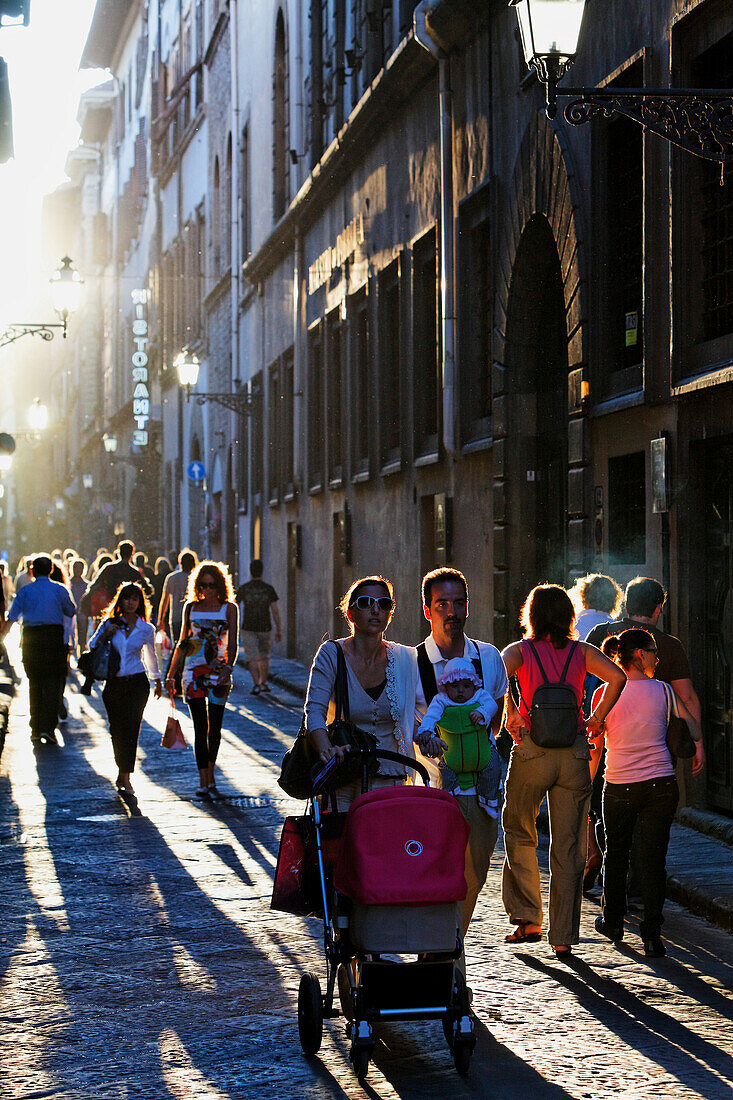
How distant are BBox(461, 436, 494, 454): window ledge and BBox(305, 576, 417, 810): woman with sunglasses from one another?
32.5ft

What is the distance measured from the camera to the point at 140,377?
55062mm

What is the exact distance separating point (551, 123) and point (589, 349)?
2116 mm

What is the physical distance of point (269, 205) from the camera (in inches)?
1281

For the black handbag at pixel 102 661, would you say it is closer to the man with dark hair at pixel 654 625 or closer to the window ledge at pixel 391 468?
the man with dark hair at pixel 654 625

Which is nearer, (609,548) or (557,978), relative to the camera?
(557,978)

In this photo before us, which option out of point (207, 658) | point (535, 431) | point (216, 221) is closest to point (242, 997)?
point (207, 658)

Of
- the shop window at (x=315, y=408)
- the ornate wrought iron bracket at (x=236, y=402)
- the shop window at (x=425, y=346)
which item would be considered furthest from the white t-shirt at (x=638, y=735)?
the ornate wrought iron bracket at (x=236, y=402)

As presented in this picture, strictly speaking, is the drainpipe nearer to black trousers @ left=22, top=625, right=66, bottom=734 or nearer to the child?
black trousers @ left=22, top=625, right=66, bottom=734

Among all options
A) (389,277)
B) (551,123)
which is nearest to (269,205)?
(389,277)

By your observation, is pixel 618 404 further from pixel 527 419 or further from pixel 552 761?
pixel 552 761

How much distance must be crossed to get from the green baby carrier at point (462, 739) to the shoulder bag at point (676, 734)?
4.44ft

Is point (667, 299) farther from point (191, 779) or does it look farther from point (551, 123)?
point (191, 779)

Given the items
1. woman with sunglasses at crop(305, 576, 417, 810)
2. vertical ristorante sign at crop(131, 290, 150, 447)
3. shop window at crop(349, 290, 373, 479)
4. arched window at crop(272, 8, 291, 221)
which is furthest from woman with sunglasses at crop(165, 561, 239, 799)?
vertical ristorante sign at crop(131, 290, 150, 447)

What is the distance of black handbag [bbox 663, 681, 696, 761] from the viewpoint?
767cm
